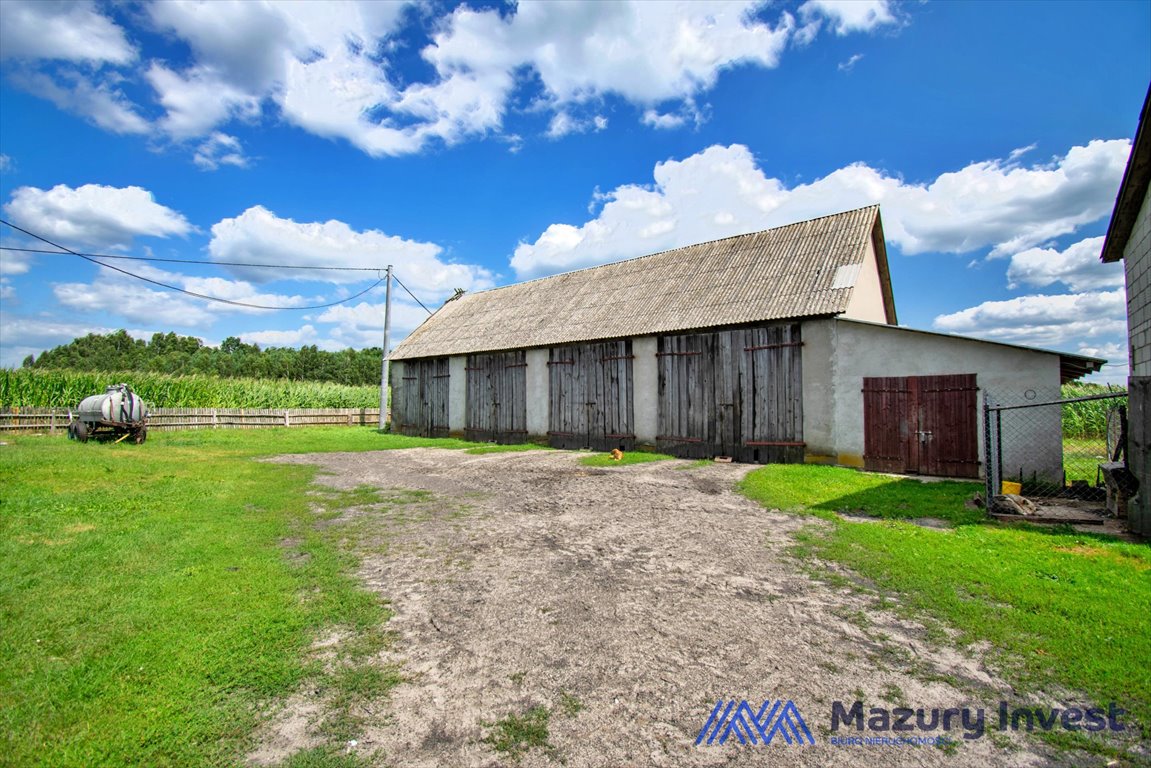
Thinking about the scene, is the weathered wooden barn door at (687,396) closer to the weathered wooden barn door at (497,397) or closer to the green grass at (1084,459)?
the weathered wooden barn door at (497,397)

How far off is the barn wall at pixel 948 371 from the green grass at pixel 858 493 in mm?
1219

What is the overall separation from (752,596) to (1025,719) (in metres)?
2.14

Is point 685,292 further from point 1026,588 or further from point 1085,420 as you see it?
point 1085,420

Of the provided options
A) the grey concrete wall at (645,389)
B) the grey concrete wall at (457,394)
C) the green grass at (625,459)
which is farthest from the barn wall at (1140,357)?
the grey concrete wall at (457,394)

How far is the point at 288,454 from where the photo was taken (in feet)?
58.4

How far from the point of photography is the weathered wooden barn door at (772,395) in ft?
45.2

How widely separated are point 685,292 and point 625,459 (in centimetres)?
598

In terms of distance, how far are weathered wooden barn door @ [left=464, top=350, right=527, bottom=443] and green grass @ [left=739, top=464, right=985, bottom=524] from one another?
34.7 ft

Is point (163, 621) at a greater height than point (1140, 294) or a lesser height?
lesser

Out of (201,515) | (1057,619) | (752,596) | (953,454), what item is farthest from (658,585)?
(953,454)

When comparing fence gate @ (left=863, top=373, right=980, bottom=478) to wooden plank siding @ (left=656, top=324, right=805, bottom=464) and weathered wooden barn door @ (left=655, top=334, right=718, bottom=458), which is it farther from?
weathered wooden barn door @ (left=655, top=334, right=718, bottom=458)

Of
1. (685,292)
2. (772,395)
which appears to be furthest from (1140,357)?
(685,292)

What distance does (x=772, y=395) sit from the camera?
1419 centimetres

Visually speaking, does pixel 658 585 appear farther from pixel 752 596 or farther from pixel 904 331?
pixel 904 331
